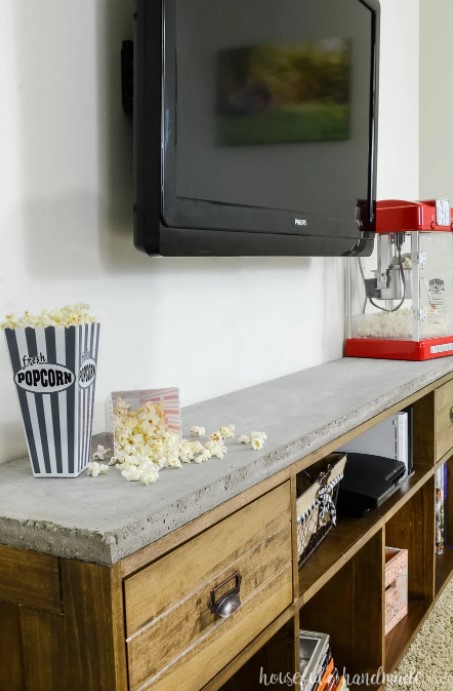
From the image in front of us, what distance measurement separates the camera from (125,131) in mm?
1279

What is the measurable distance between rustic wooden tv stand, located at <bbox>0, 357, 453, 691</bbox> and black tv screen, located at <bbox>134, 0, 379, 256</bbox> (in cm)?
38

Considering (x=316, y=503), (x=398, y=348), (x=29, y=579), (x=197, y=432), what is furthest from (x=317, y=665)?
(x=398, y=348)

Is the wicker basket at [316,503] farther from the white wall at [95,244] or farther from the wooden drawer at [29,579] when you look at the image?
the wooden drawer at [29,579]

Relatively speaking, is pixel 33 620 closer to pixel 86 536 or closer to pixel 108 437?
pixel 86 536

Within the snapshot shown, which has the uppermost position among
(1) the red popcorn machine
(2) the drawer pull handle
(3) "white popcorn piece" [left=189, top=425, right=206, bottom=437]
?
(1) the red popcorn machine

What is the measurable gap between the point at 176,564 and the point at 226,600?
5.2 inches

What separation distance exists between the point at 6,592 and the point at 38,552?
0.07 m

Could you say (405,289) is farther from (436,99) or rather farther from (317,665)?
(436,99)

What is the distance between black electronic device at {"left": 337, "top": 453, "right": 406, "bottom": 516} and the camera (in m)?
1.53

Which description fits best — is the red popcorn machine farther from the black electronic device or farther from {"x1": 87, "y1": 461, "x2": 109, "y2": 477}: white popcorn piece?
{"x1": 87, "y1": 461, "x2": 109, "y2": 477}: white popcorn piece

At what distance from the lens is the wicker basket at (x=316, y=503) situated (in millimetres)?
1307

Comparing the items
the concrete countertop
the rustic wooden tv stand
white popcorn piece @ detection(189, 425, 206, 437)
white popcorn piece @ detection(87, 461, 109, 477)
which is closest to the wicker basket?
the rustic wooden tv stand

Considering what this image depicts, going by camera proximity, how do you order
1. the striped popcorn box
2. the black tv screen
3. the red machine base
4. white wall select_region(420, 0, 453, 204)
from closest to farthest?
the striped popcorn box
the black tv screen
the red machine base
white wall select_region(420, 0, 453, 204)

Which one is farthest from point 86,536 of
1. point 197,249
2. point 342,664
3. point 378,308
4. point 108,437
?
point 378,308
